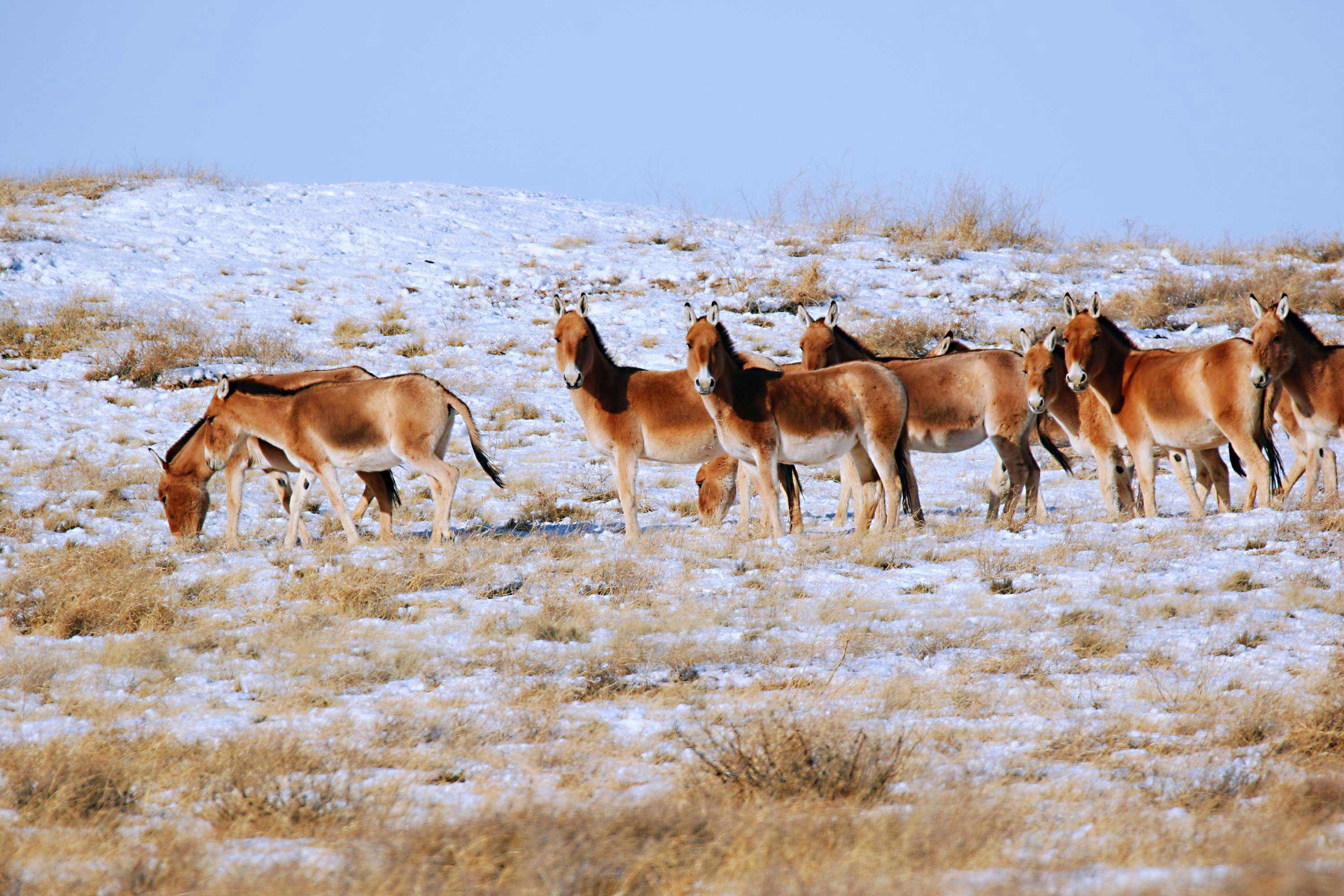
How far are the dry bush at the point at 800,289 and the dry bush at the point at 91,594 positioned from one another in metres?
15.9

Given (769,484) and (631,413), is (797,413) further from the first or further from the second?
(631,413)

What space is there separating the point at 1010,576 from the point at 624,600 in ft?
10.2

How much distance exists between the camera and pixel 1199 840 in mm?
4164

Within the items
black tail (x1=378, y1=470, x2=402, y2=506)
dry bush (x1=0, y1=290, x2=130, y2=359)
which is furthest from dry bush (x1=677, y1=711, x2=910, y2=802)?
dry bush (x1=0, y1=290, x2=130, y2=359)

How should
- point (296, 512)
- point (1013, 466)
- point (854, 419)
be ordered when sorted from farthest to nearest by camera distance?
point (1013, 466) → point (296, 512) → point (854, 419)

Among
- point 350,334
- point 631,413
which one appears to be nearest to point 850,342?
point 631,413

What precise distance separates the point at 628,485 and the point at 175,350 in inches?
475

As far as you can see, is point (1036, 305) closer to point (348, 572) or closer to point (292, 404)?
point (292, 404)

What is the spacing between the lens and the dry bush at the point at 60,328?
20516 millimetres

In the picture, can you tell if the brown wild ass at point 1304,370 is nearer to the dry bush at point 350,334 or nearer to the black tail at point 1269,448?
the black tail at point 1269,448

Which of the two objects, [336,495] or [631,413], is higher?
[631,413]

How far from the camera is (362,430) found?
12.0m

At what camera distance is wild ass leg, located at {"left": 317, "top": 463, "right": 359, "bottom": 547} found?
11859 millimetres

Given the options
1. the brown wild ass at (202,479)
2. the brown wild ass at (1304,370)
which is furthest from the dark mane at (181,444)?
the brown wild ass at (1304,370)
